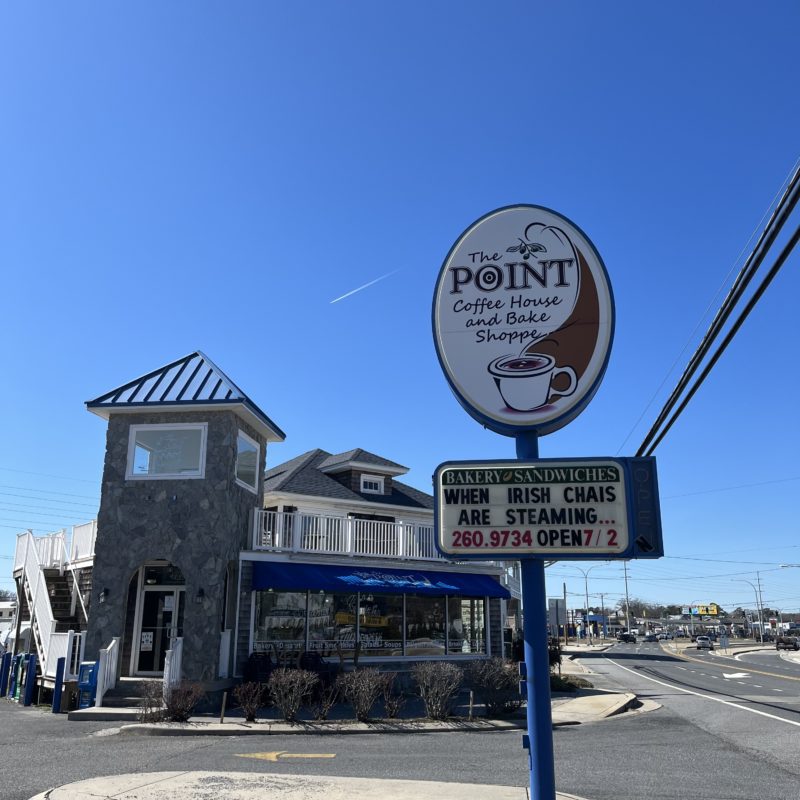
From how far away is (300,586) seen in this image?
19703 millimetres

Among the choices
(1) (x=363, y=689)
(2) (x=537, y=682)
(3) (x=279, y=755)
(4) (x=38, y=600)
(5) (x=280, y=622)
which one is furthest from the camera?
(4) (x=38, y=600)

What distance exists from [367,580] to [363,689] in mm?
5496

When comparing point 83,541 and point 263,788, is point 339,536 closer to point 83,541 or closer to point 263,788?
point 83,541

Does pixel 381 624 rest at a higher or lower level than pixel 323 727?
higher

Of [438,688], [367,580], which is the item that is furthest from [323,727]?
[367,580]

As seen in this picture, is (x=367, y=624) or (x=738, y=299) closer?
(x=738, y=299)

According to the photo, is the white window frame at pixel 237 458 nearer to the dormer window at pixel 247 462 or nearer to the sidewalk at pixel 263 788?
the dormer window at pixel 247 462

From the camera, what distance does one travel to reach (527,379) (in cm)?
745

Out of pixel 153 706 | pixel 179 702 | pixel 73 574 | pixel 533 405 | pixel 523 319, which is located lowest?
pixel 153 706

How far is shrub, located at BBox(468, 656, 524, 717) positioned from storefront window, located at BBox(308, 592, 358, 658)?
15.9 ft

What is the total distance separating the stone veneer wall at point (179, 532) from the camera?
1830cm

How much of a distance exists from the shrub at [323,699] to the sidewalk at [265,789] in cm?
592

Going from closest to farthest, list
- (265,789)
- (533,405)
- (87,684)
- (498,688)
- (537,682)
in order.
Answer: (537,682) < (533,405) < (265,789) < (498,688) < (87,684)

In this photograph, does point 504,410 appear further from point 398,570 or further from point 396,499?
point 396,499
